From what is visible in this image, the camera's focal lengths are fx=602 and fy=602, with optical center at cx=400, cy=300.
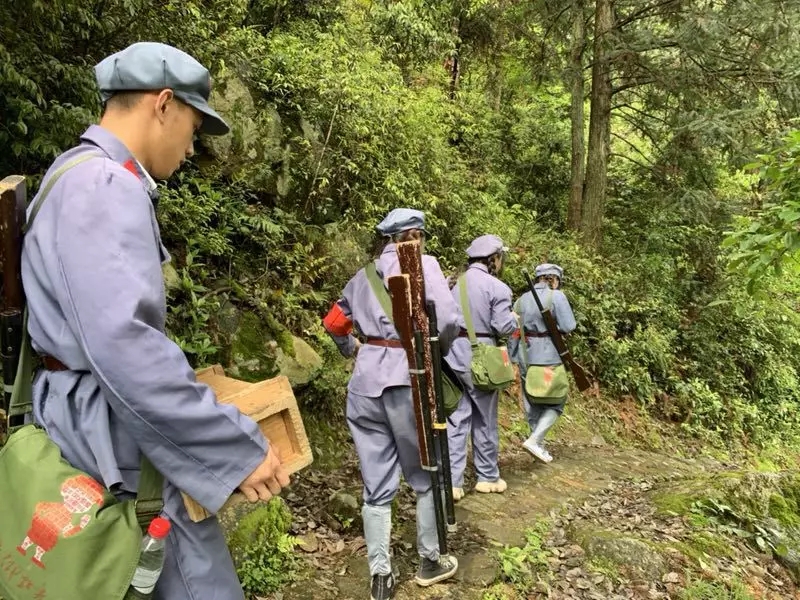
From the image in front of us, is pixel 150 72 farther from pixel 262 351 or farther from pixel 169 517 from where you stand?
pixel 262 351

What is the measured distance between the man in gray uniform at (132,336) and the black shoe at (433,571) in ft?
8.22

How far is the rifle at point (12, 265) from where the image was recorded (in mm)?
1788

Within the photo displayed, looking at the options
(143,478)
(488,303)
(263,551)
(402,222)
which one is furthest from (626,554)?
(143,478)

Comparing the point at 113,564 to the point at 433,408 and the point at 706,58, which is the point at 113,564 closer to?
the point at 433,408

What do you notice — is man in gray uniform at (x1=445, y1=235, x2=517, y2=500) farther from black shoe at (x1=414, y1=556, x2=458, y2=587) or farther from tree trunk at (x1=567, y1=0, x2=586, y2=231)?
tree trunk at (x1=567, y1=0, x2=586, y2=231)

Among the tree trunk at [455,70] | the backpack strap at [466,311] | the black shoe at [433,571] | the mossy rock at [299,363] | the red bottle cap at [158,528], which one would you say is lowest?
the black shoe at [433,571]

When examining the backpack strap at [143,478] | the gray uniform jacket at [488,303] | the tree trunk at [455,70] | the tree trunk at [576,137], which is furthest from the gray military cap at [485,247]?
the tree trunk at [576,137]

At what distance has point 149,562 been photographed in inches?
68.4

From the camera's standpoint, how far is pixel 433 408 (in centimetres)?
390

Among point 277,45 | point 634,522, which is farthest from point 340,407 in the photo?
point 277,45

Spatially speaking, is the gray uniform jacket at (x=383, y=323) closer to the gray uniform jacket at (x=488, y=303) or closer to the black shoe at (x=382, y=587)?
the black shoe at (x=382, y=587)

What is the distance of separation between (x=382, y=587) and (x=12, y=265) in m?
3.13

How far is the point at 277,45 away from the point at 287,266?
11.7 ft

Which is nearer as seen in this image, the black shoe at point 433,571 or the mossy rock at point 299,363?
the black shoe at point 433,571
